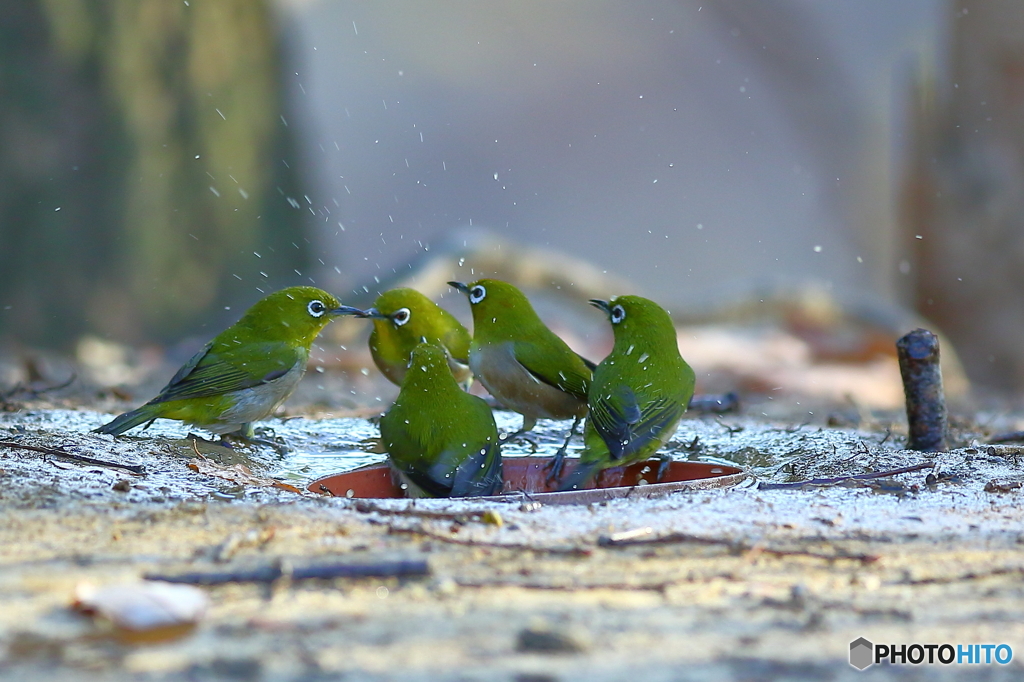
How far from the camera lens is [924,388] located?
150 inches

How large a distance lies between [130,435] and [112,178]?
7.96 m

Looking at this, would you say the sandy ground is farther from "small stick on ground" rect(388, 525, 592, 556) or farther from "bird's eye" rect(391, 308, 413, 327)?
"bird's eye" rect(391, 308, 413, 327)

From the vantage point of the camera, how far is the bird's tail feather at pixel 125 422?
3.89 meters

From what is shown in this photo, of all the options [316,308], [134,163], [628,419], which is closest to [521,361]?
[628,419]

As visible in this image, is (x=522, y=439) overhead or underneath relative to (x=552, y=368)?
underneath

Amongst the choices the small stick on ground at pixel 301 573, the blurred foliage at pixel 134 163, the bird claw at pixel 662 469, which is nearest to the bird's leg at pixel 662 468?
the bird claw at pixel 662 469

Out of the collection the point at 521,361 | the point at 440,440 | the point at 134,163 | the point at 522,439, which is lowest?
the point at 440,440

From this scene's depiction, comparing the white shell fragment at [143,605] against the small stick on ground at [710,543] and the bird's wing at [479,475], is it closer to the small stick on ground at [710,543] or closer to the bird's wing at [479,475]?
the small stick on ground at [710,543]

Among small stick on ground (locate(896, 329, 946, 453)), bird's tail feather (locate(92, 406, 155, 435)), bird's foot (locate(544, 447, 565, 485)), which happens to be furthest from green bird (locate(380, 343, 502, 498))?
small stick on ground (locate(896, 329, 946, 453))

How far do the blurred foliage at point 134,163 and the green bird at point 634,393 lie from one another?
28.0 feet

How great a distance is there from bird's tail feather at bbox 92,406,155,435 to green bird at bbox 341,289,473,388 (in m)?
1.04

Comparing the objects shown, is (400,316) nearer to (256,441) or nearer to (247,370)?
(247,370)

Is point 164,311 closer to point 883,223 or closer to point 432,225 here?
point 432,225

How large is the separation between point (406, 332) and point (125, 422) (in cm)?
127
